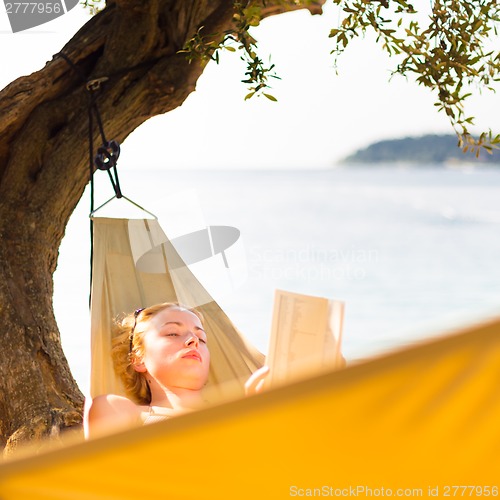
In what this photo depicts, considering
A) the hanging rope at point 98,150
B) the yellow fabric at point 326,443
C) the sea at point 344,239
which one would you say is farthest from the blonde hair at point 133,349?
the sea at point 344,239

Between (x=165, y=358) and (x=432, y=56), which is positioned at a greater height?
(x=432, y=56)

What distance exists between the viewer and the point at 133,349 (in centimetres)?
236

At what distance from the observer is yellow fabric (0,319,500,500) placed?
0.97 meters

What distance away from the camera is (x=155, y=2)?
2.96 meters

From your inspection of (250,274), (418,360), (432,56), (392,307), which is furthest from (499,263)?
(418,360)

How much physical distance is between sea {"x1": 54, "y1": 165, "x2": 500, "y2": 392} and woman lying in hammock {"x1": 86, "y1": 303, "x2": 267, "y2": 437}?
16.9 feet

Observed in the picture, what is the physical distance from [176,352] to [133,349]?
159mm

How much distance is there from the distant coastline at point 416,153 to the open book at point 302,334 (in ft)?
60.5

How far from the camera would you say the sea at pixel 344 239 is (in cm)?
1227

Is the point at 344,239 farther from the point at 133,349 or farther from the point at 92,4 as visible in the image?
the point at 133,349

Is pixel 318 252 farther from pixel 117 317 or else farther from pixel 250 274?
pixel 117 317

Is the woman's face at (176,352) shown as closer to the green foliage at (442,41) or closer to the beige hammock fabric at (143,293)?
the beige hammock fabric at (143,293)

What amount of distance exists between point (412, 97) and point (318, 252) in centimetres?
489

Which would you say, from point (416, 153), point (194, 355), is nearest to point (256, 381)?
point (194, 355)
